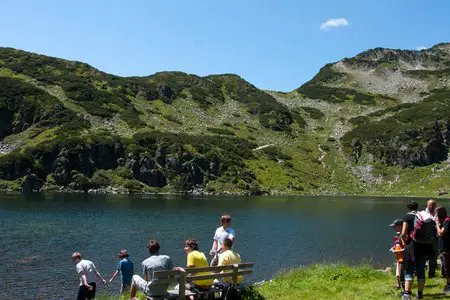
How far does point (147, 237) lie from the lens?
52281 mm

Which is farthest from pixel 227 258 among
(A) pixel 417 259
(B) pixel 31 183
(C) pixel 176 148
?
(C) pixel 176 148

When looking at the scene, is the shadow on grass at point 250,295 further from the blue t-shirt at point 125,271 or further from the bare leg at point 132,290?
the blue t-shirt at point 125,271

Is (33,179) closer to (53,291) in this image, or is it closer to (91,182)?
(91,182)

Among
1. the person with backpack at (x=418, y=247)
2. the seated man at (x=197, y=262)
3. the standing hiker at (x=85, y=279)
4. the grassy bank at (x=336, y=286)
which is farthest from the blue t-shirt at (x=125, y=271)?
the person with backpack at (x=418, y=247)

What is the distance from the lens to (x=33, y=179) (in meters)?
129

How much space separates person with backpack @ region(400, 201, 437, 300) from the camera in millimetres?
14836

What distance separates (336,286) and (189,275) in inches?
281

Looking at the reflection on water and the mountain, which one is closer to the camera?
the reflection on water

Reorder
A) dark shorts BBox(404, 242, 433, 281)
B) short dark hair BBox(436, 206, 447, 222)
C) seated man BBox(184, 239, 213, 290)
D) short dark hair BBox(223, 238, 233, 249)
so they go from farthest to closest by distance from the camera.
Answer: short dark hair BBox(436, 206, 447, 222) → short dark hair BBox(223, 238, 233, 249) → dark shorts BBox(404, 242, 433, 281) → seated man BBox(184, 239, 213, 290)

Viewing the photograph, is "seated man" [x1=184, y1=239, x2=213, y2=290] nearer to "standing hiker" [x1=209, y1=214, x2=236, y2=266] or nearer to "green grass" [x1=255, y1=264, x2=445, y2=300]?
"standing hiker" [x1=209, y1=214, x2=236, y2=266]

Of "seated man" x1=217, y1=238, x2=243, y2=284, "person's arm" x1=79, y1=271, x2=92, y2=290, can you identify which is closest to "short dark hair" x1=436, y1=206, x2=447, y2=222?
"seated man" x1=217, y1=238, x2=243, y2=284

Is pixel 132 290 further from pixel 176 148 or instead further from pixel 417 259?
pixel 176 148

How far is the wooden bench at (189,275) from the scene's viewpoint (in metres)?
13.2

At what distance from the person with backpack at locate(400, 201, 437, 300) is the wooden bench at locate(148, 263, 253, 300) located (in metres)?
5.38
